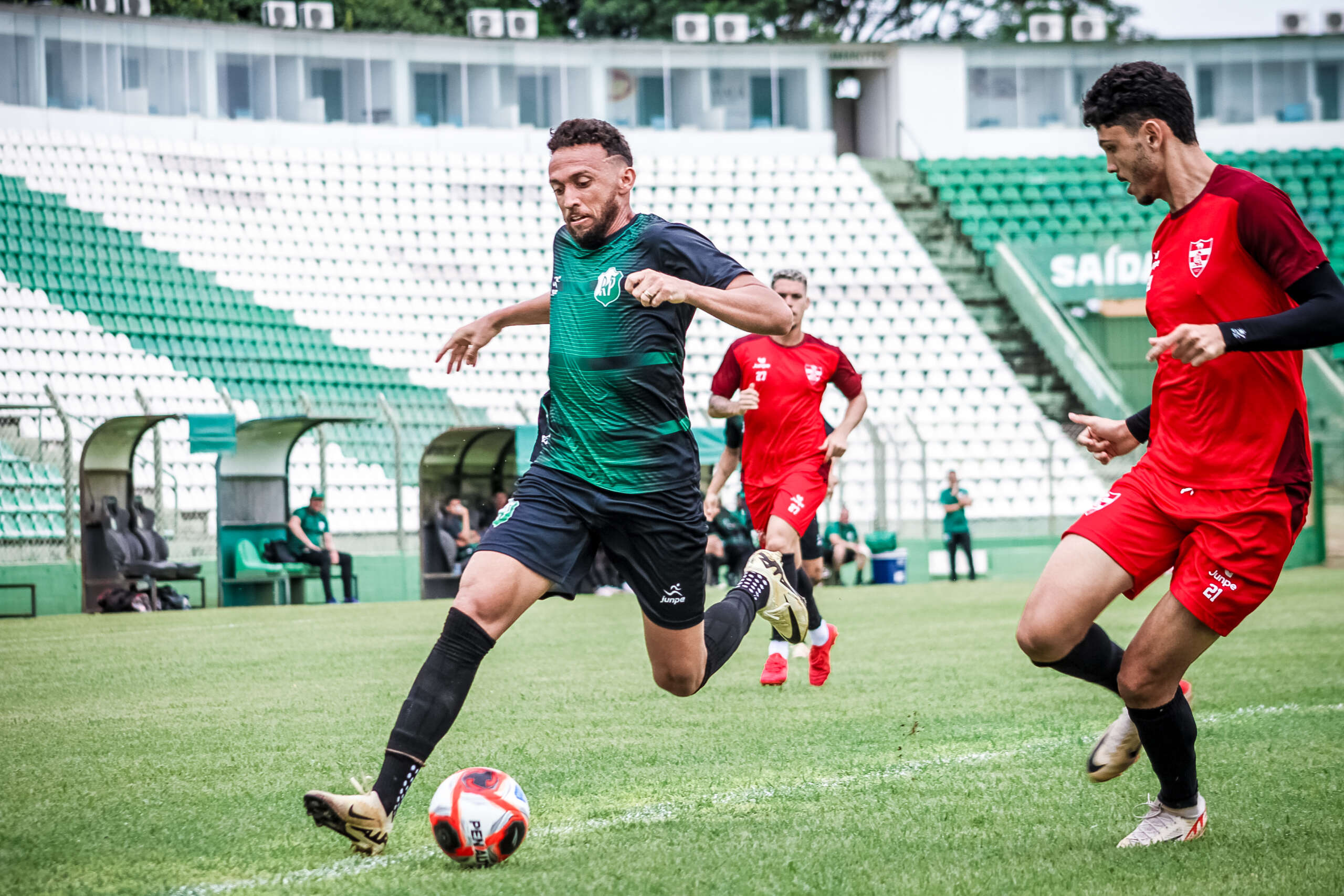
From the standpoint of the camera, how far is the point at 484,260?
30.2 metres

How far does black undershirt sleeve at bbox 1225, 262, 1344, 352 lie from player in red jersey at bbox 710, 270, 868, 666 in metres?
4.78

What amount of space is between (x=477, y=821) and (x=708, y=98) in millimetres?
33621

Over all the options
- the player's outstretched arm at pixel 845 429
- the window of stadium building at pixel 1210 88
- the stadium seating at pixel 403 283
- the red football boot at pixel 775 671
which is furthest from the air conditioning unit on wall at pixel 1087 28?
the red football boot at pixel 775 671

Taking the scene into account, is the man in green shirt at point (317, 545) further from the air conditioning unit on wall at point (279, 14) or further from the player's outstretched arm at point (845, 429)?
the air conditioning unit on wall at point (279, 14)

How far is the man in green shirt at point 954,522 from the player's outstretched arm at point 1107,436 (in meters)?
16.2

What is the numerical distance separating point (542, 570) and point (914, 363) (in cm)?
2540

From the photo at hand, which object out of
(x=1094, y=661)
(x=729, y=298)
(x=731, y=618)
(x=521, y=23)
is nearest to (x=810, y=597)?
(x=731, y=618)

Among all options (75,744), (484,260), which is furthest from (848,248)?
(75,744)

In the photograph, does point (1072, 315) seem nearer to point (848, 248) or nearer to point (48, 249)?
point (848, 248)

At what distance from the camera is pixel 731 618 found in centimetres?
535

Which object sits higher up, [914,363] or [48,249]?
[48,249]

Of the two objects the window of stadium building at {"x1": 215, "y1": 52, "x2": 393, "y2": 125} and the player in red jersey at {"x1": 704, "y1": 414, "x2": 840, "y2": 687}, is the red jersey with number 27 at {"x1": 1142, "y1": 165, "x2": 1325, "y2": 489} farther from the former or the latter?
the window of stadium building at {"x1": 215, "y1": 52, "x2": 393, "y2": 125}

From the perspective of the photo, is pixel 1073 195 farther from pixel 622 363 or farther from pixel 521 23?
pixel 622 363

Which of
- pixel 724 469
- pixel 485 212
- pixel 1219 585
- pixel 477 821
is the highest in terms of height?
pixel 485 212
